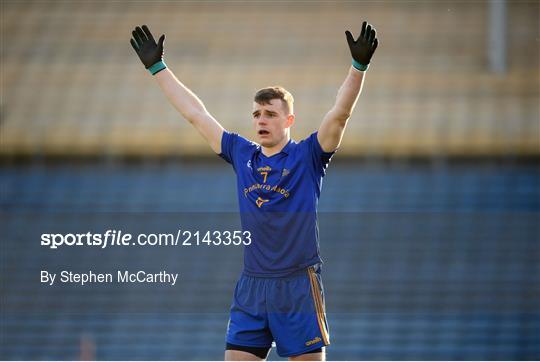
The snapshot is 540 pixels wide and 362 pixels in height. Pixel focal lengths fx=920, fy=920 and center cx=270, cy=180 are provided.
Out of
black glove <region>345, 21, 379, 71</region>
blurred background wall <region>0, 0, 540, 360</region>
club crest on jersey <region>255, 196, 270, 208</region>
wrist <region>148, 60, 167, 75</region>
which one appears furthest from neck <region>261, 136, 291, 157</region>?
blurred background wall <region>0, 0, 540, 360</region>

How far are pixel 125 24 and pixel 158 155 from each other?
105 inches

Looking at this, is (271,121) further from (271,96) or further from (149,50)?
(149,50)

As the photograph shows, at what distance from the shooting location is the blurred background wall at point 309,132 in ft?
28.0

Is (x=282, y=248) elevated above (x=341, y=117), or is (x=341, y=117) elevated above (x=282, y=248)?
(x=341, y=117)

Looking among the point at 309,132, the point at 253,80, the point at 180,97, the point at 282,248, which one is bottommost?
the point at 282,248

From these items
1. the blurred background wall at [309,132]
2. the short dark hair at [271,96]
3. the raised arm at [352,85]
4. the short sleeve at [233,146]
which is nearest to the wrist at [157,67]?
the short sleeve at [233,146]

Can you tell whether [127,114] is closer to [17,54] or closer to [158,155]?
[158,155]

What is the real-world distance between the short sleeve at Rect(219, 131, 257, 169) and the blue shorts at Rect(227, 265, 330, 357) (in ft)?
1.65

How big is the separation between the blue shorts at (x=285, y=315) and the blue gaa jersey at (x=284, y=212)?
0.05 metres

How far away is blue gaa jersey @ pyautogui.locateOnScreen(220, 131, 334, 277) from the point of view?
11.0 ft

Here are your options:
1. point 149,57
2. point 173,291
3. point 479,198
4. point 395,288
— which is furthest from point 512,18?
point 149,57

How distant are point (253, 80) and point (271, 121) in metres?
11.0

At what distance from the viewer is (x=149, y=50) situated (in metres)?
3.75

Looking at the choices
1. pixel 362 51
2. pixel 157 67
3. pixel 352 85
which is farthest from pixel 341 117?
pixel 157 67
